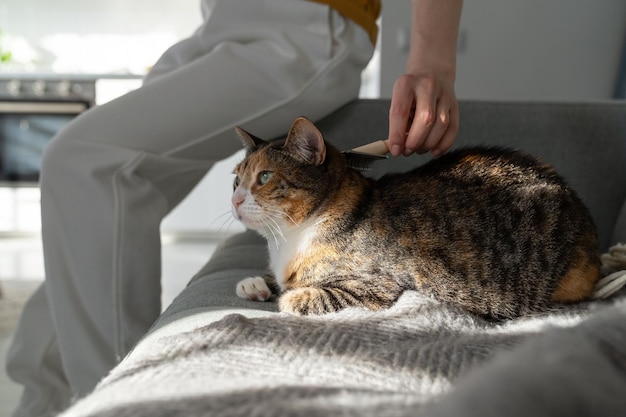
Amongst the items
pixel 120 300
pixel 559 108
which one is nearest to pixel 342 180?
pixel 120 300

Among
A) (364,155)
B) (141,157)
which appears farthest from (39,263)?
(364,155)

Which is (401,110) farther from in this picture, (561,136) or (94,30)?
(94,30)

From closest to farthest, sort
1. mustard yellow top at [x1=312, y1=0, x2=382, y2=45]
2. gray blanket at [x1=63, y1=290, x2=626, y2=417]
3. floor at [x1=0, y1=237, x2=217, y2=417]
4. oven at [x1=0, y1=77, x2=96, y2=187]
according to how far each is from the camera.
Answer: gray blanket at [x1=63, y1=290, x2=626, y2=417]
mustard yellow top at [x1=312, y1=0, x2=382, y2=45]
floor at [x1=0, y1=237, x2=217, y2=417]
oven at [x1=0, y1=77, x2=96, y2=187]

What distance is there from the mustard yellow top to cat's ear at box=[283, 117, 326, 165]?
1.81 ft

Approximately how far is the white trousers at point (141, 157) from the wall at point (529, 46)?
1.15 metres

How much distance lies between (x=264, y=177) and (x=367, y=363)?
0.46m

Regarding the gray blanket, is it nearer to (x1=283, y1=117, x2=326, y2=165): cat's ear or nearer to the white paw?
the white paw

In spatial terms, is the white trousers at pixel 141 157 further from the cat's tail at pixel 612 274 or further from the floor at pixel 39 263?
the floor at pixel 39 263

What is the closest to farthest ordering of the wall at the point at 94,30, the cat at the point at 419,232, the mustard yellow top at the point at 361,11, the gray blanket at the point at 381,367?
1. the gray blanket at the point at 381,367
2. the cat at the point at 419,232
3. the mustard yellow top at the point at 361,11
4. the wall at the point at 94,30

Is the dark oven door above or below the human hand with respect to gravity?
below

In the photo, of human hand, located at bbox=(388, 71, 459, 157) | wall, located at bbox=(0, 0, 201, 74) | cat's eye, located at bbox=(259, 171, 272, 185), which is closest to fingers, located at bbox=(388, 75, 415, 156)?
human hand, located at bbox=(388, 71, 459, 157)

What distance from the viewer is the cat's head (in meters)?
0.98

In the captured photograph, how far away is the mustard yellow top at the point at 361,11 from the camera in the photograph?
1.42 meters

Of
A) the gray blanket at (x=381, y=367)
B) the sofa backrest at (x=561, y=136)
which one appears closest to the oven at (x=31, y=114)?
the sofa backrest at (x=561, y=136)
